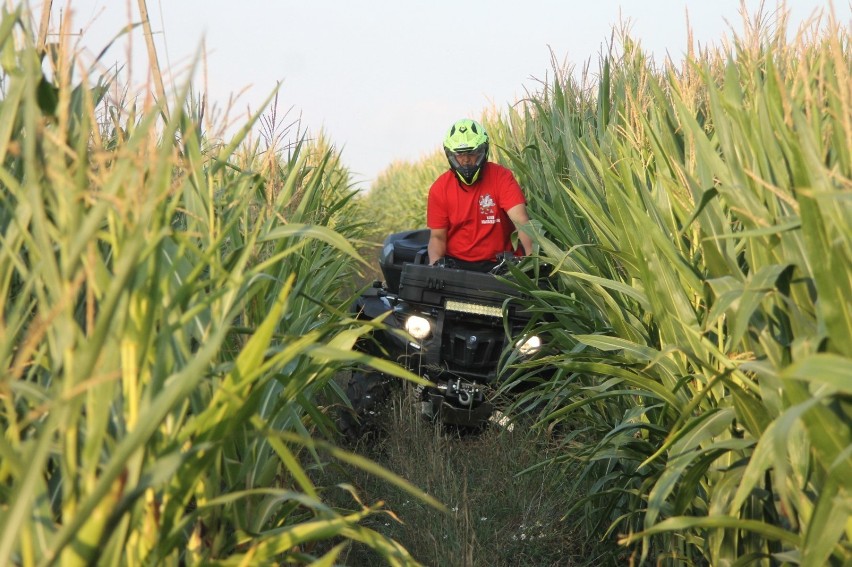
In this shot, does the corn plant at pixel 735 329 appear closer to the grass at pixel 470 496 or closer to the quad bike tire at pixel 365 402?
the grass at pixel 470 496

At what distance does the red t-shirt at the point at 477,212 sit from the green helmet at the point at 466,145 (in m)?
0.17

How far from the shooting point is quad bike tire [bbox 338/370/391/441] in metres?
6.02

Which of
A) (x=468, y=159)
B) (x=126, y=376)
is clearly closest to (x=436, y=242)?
(x=468, y=159)

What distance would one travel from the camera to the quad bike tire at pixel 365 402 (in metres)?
6.02

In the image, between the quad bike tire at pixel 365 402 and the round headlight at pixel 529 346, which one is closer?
the round headlight at pixel 529 346

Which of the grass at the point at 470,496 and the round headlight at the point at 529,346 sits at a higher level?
the round headlight at the point at 529,346

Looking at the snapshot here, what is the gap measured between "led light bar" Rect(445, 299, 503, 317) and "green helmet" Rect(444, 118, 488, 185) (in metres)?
1.28

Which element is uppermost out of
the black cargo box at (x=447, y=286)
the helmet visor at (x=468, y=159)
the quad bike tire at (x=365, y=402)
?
the helmet visor at (x=468, y=159)

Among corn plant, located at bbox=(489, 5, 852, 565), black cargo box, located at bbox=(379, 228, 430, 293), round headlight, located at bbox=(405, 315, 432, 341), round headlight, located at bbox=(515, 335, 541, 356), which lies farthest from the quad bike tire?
corn plant, located at bbox=(489, 5, 852, 565)

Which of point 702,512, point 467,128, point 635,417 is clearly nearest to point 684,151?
point 635,417

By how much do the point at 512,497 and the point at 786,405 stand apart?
2.64 metres

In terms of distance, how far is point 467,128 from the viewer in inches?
264

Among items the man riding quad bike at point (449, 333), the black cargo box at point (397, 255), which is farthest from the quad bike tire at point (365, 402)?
the black cargo box at point (397, 255)

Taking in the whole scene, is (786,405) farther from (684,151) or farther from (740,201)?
(684,151)
